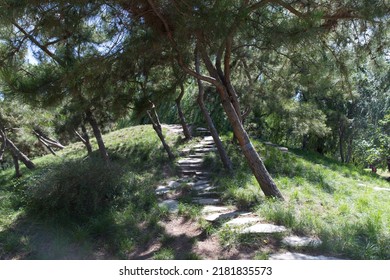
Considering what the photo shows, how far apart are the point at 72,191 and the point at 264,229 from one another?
3.15 m

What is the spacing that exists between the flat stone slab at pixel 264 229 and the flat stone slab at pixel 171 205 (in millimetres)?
1640

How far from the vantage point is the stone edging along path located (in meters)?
3.70

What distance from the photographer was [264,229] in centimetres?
404

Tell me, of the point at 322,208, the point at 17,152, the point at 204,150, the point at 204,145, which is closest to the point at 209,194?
the point at 322,208

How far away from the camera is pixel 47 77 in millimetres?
5090

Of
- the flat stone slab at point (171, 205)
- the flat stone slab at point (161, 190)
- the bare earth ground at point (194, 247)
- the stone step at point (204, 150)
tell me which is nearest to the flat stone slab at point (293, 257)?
the bare earth ground at point (194, 247)

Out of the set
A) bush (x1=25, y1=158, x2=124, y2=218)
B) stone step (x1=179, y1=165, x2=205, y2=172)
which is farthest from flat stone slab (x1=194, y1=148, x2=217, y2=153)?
bush (x1=25, y1=158, x2=124, y2=218)

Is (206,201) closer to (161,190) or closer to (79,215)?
(161,190)

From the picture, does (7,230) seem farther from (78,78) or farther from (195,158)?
(195,158)

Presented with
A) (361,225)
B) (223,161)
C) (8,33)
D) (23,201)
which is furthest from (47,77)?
(361,225)

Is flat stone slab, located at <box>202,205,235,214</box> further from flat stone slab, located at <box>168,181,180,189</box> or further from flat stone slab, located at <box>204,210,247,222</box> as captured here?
flat stone slab, located at <box>168,181,180,189</box>

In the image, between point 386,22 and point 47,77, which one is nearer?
point 386,22

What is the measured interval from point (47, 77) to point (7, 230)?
240 centimetres

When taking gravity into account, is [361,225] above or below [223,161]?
below
